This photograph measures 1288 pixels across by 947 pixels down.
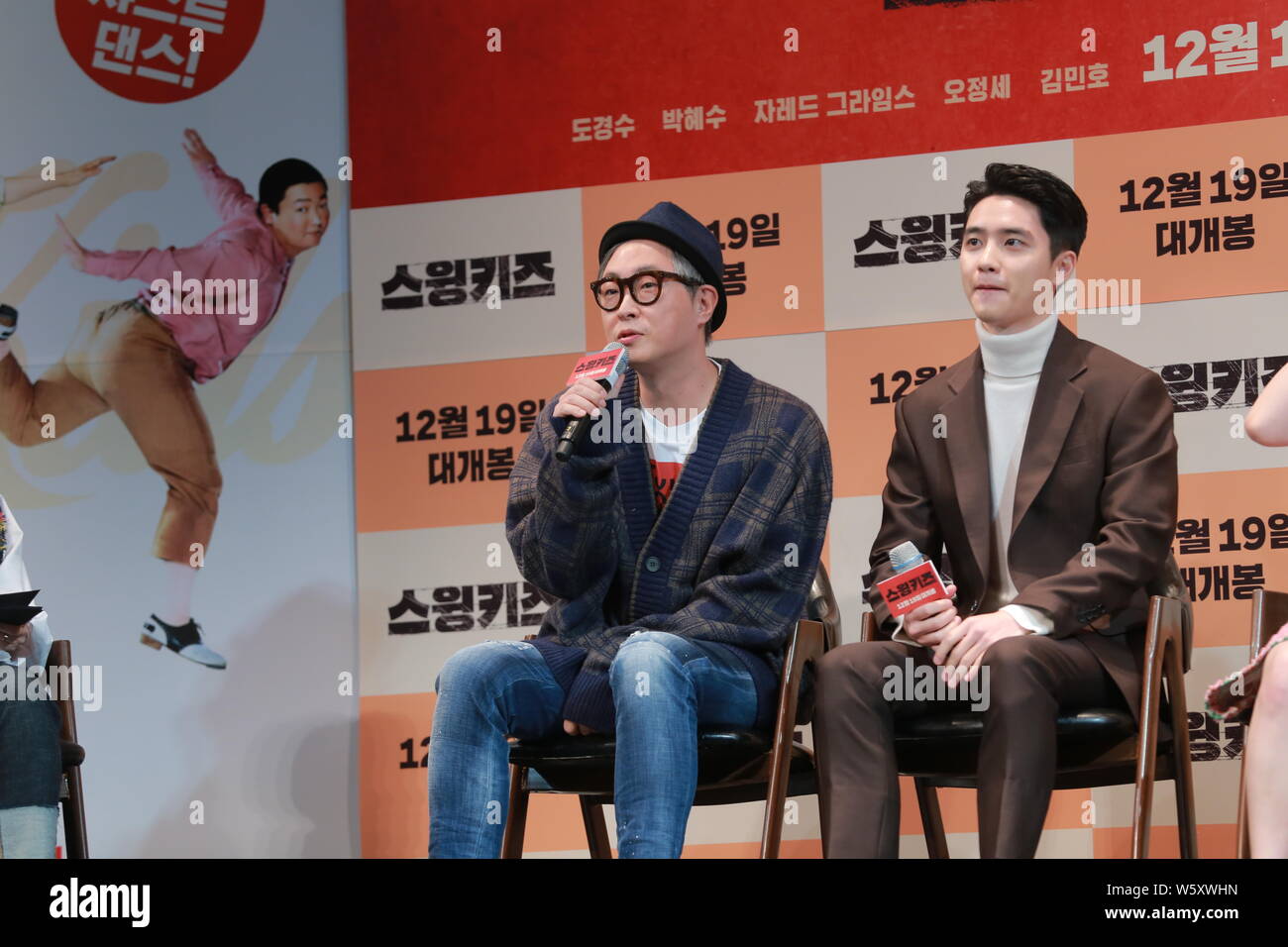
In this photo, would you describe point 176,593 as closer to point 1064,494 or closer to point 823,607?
point 823,607

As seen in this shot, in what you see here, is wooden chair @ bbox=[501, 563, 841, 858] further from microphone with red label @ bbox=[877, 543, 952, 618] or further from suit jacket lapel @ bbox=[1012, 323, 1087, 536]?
suit jacket lapel @ bbox=[1012, 323, 1087, 536]

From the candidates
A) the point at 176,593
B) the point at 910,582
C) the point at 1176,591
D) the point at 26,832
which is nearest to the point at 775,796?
the point at 910,582

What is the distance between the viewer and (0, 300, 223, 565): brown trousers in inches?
173

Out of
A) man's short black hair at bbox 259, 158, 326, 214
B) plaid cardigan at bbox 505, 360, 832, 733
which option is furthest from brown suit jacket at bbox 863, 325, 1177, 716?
man's short black hair at bbox 259, 158, 326, 214

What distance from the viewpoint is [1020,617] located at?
8.94ft

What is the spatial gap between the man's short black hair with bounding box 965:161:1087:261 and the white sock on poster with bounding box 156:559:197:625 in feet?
8.21

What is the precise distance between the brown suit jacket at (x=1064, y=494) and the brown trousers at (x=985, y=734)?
10cm

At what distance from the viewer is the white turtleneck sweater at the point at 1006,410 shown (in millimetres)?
2975

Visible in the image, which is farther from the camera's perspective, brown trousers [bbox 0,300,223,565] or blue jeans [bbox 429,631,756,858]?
brown trousers [bbox 0,300,223,565]

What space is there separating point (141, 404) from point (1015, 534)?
262 cm

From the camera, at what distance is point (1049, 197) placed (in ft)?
10.2

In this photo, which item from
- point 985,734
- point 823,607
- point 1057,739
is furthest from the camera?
point 823,607
